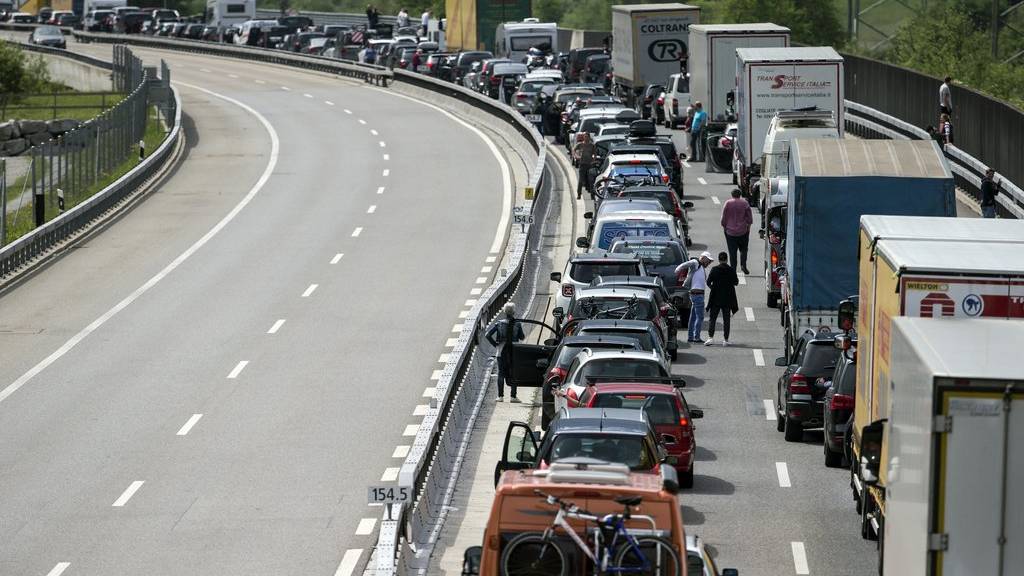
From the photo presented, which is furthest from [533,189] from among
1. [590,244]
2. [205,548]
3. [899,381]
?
[899,381]

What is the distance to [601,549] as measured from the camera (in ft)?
38.0

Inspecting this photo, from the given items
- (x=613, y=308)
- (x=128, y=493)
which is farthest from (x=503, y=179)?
(x=128, y=493)

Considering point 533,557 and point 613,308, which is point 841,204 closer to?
point 613,308

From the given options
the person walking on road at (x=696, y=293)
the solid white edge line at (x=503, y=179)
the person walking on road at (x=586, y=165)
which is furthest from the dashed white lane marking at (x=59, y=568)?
the person walking on road at (x=586, y=165)

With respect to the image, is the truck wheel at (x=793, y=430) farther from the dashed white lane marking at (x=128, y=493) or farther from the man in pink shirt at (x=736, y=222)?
the man in pink shirt at (x=736, y=222)

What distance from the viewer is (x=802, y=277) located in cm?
2638

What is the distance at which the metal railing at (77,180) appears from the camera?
131 feet

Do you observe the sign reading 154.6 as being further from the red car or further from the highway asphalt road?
the red car

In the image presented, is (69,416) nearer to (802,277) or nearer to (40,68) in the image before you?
(802,277)

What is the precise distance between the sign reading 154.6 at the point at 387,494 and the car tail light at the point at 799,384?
7588mm

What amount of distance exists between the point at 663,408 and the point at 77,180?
Answer: 31.3 meters

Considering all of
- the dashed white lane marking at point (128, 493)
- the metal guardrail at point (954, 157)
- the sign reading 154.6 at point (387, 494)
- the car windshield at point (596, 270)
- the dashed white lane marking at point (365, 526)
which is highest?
the metal guardrail at point (954, 157)

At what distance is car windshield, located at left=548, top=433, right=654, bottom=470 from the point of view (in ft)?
55.7

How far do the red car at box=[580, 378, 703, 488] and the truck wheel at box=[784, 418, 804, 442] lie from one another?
232 centimetres
